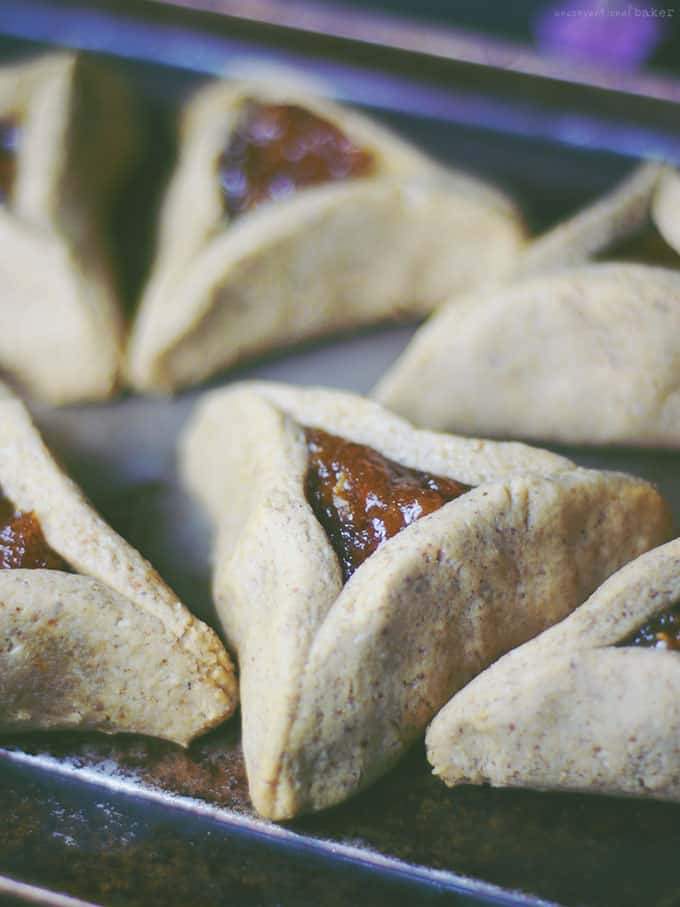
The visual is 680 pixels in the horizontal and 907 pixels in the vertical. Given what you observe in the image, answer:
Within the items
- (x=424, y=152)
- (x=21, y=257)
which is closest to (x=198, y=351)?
(x=21, y=257)

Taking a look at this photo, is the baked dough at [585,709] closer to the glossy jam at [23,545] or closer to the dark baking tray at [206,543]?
the dark baking tray at [206,543]

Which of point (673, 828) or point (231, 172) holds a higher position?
point (231, 172)

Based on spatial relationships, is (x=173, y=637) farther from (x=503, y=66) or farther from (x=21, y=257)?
(x=503, y=66)

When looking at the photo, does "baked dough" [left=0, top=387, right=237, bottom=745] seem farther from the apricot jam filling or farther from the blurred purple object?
the blurred purple object

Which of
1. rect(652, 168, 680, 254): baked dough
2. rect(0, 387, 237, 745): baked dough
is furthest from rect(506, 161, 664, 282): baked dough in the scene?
rect(0, 387, 237, 745): baked dough

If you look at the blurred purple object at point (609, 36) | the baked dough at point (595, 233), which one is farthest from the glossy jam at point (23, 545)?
the blurred purple object at point (609, 36)

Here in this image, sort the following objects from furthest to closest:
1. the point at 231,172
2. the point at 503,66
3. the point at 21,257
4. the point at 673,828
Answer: the point at 503,66 → the point at 231,172 → the point at 21,257 → the point at 673,828
